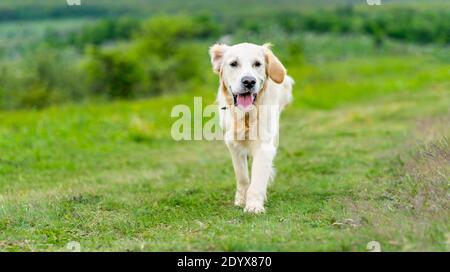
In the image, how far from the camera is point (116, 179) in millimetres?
11781

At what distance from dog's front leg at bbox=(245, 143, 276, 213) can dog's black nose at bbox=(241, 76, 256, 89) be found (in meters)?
0.84

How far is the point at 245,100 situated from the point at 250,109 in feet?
0.46

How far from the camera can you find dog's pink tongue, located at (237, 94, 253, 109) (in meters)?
8.69

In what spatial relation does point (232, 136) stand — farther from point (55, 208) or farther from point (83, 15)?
point (83, 15)

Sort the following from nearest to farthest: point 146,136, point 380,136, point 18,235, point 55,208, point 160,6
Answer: point 18,235
point 55,208
point 380,136
point 146,136
point 160,6

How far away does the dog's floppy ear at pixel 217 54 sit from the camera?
9189 mm

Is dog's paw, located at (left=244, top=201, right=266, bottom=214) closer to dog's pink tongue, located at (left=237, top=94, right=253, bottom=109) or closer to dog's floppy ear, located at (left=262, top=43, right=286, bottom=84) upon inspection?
dog's pink tongue, located at (left=237, top=94, right=253, bottom=109)

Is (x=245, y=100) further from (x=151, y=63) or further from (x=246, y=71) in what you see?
(x=151, y=63)

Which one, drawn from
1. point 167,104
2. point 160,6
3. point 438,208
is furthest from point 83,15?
point 438,208

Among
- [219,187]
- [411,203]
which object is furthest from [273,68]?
[411,203]

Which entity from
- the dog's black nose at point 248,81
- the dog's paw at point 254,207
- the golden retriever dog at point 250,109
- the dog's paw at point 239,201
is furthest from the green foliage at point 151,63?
the dog's paw at point 254,207

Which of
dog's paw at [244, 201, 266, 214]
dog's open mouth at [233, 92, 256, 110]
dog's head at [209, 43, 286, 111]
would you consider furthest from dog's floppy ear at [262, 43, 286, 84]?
dog's paw at [244, 201, 266, 214]

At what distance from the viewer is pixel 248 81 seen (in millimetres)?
8383
